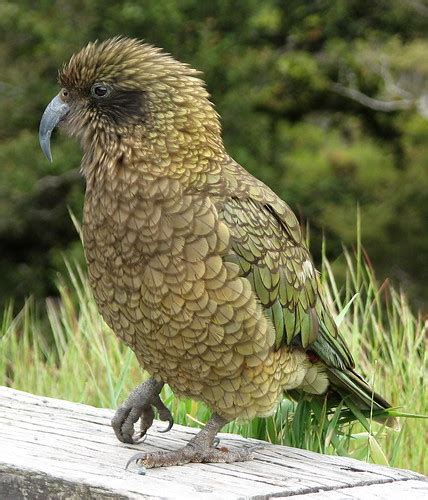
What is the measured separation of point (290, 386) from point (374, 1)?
482 inches

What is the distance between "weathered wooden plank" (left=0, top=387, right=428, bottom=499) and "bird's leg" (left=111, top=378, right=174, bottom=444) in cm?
5

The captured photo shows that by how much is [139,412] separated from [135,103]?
3.39ft

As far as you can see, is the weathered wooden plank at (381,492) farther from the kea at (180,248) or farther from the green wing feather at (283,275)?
the green wing feather at (283,275)

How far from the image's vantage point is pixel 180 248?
11.0ft

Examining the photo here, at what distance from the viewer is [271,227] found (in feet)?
11.7

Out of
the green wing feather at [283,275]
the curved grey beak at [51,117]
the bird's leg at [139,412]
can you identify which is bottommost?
the bird's leg at [139,412]

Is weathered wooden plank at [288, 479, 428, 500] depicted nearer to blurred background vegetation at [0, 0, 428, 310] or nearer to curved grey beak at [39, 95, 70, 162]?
curved grey beak at [39, 95, 70, 162]

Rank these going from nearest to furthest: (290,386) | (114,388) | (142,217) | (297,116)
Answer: (142,217) < (290,386) < (114,388) < (297,116)

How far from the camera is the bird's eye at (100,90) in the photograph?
11.5ft

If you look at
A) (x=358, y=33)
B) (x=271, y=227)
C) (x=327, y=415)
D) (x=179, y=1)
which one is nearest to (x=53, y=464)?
(x=271, y=227)

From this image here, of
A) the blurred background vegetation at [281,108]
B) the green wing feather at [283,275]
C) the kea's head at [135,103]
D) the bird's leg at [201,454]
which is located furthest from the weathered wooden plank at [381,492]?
the blurred background vegetation at [281,108]

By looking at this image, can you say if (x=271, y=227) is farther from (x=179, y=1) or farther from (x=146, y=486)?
(x=179, y=1)

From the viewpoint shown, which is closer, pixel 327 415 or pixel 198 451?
pixel 198 451

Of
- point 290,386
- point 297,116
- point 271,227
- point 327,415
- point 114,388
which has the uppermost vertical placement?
point 271,227
